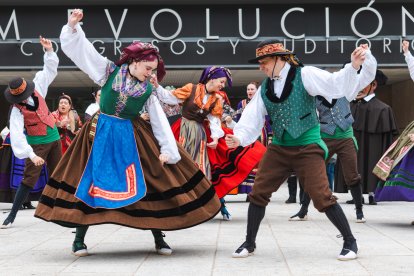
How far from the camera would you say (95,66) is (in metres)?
5.49

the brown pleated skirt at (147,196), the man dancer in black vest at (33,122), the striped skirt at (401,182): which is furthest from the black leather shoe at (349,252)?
the man dancer in black vest at (33,122)

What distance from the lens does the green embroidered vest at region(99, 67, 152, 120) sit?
550cm

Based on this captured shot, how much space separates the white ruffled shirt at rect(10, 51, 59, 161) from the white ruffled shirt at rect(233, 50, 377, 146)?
2438 millimetres

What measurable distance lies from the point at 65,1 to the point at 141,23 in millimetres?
1660

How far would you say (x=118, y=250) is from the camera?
591 cm

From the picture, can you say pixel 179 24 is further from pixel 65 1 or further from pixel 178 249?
pixel 178 249

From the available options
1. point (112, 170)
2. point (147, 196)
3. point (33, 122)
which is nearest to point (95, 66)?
point (112, 170)

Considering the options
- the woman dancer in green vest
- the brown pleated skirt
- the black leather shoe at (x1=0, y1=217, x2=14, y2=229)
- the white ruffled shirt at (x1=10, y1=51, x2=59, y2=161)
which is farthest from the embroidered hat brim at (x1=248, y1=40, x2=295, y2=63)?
the black leather shoe at (x1=0, y1=217, x2=14, y2=229)

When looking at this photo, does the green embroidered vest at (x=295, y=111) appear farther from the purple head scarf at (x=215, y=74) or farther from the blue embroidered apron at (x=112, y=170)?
the purple head scarf at (x=215, y=74)

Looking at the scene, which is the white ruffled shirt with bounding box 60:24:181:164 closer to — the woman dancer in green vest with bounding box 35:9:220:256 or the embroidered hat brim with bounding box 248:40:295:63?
the woman dancer in green vest with bounding box 35:9:220:256

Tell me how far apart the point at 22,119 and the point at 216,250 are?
9.41 ft

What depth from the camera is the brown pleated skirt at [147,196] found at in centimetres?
533

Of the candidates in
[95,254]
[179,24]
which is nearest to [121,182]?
[95,254]

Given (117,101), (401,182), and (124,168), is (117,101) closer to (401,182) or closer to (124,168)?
(124,168)
